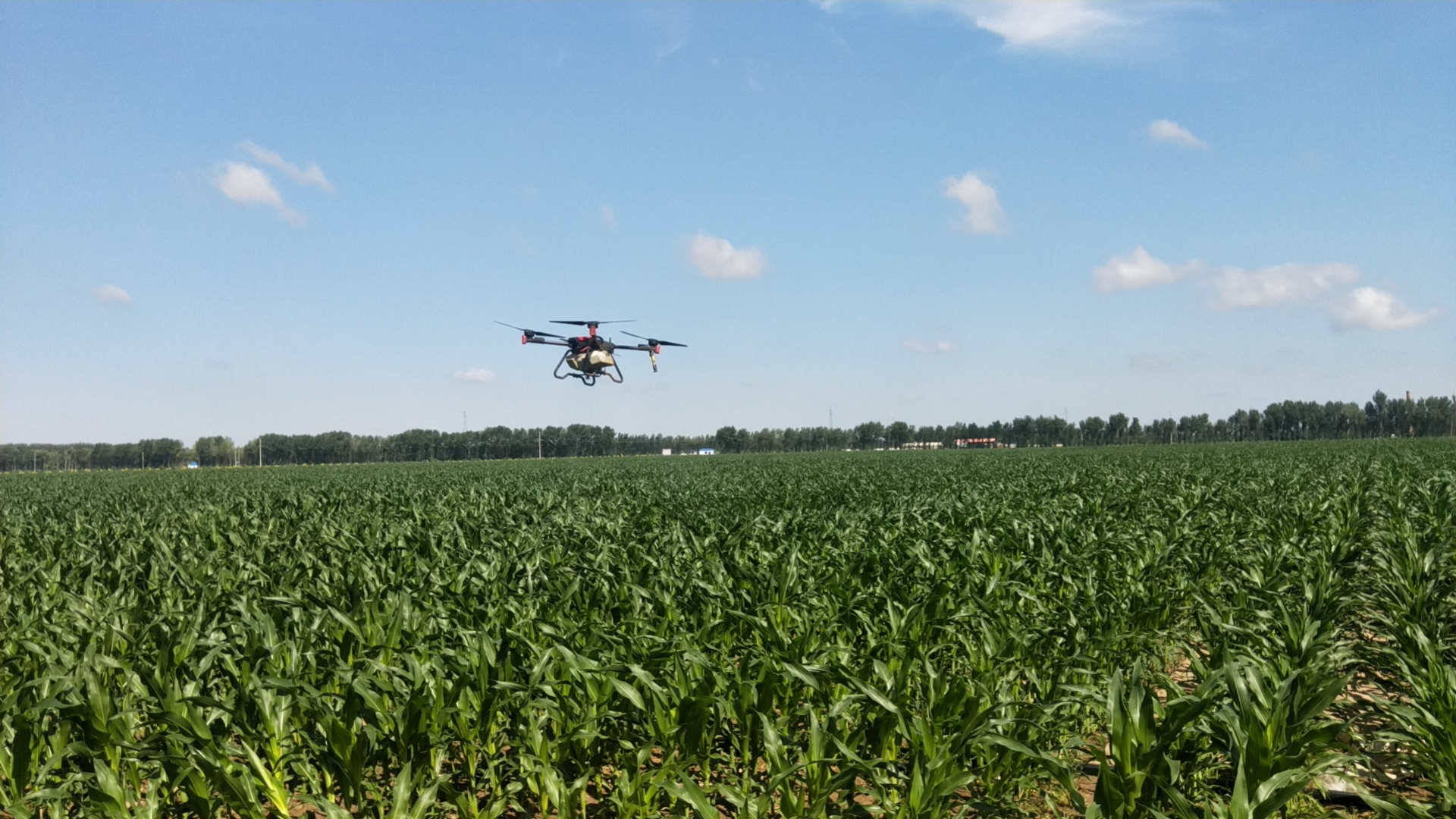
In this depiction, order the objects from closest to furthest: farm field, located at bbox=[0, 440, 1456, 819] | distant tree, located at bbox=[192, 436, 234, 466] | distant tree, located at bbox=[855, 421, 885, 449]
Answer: farm field, located at bbox=[0, 440, 1456, 819]
distant tree, located at bbox=[192, 436, 234, 466]
distant tree, located at bbox=[855, 421, 885, 449]

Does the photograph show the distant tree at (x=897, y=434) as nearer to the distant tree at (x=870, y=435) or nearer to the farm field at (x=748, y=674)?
the distant tree at (x=870, y=435)

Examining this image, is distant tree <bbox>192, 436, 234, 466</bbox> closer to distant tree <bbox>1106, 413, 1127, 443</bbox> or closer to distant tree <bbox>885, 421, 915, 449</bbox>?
distant tree <bbox>885, 421, 915, 449</bbox>

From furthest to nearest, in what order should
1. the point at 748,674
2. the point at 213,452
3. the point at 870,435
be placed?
the point at 870,435, the point at 213,452, the point at 748,674

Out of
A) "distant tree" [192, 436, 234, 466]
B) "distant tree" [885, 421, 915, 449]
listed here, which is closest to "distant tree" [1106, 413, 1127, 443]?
"distant tree" [885, 421, 915, 449]

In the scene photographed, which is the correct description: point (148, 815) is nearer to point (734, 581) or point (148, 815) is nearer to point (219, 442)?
point (734, 581)

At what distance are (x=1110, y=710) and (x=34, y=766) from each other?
5.44m

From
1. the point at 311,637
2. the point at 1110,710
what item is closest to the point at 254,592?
the point at 311,637

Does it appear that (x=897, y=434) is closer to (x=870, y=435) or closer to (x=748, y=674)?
(x=870, y=435)

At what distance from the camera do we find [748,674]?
5.05 meters

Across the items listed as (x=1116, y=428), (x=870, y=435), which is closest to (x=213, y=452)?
(x=870, y=435)

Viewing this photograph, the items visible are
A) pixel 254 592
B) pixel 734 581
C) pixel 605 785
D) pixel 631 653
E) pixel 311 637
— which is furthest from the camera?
pixel 254 592

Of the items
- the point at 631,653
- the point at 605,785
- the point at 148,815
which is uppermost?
the point at 631,653

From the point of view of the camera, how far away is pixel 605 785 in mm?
4898

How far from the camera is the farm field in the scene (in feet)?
12.9
